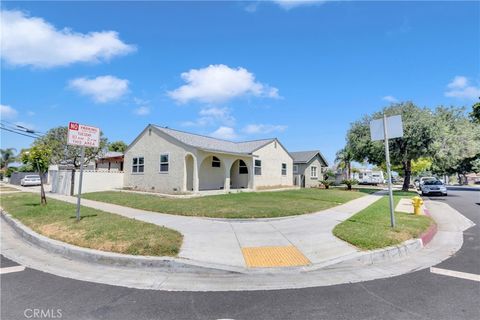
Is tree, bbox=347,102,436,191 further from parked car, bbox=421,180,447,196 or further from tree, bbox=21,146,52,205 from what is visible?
tree, bbox=21,146,52,205

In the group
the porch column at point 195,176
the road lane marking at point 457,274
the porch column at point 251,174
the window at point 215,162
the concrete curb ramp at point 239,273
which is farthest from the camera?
the porch column at point 251,174

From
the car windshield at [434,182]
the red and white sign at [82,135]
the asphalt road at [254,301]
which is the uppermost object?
the red and white sign at [82,135]

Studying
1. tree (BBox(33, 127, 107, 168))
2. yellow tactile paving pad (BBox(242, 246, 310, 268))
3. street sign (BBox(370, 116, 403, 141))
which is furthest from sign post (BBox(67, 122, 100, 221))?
tree (BBox(33, 127, 107, 168))

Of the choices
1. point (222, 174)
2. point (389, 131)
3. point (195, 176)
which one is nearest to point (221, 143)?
point (222, 174)

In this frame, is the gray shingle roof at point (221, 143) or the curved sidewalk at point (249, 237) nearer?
the curved sidewalk at point (249, 237)

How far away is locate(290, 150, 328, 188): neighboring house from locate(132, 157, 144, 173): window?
18696mm

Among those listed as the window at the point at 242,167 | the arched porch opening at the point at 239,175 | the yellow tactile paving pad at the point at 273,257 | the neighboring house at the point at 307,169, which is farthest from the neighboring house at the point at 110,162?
the yellow tactile paving pad at the point at 273,257

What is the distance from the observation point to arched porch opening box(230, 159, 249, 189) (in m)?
24.3

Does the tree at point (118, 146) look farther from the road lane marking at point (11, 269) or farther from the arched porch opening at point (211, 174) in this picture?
the road lane marking at point (11, 269)

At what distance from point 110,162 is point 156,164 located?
12.7m

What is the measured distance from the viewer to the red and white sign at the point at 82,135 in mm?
8430

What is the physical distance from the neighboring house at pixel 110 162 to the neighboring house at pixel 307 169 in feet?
66.0

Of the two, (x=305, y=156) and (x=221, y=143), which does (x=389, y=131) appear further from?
(x=305, y=156)

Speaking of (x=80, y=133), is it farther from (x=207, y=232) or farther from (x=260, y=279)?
(x=260, y=279)
